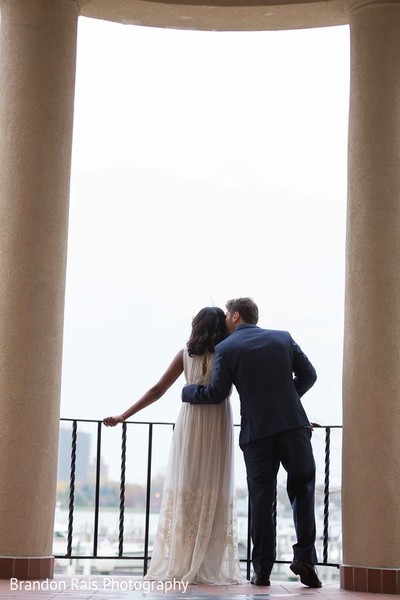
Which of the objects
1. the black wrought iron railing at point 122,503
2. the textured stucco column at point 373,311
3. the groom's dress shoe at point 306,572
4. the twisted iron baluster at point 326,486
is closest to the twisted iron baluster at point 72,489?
the black wrought iron railing at point 122,503

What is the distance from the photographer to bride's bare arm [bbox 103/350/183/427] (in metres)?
5.61

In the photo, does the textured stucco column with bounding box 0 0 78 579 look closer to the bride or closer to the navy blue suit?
the bride

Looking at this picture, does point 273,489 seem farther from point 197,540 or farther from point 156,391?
point 156,391

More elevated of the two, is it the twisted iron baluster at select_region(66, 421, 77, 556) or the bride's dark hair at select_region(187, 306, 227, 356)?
the bride's dark hair at select_region(187, 306, 227, 356)

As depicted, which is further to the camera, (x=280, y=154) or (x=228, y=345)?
(x=280, y=154)

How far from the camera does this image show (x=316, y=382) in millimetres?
5441

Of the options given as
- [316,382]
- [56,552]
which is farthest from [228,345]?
[56,552]

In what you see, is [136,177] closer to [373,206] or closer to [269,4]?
[269,4]

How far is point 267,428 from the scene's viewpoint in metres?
5.10

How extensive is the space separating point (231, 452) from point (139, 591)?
1.05 m

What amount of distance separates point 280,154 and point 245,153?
830 millimetres

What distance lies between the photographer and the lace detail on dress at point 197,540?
5184 millimetres

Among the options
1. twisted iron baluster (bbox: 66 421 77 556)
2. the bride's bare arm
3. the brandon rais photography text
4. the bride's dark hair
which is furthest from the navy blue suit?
twisted iron baluster (bbox: 66 421 77 556)

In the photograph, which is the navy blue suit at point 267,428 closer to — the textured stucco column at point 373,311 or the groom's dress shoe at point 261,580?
the groom's dress shoe at point 261,580
